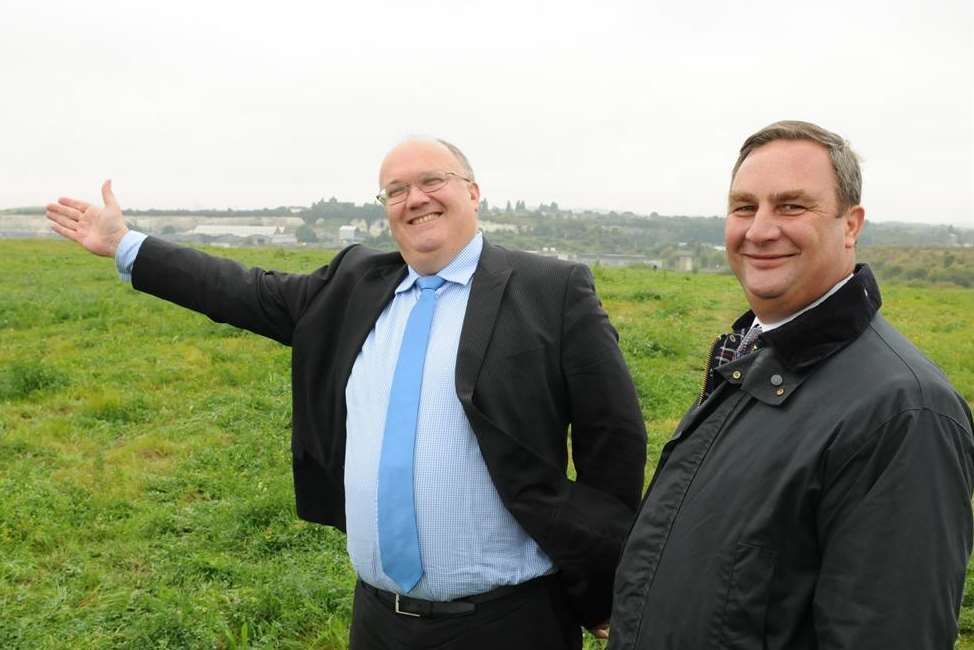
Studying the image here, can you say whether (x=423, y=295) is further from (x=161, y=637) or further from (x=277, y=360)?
(x=277, y=360)

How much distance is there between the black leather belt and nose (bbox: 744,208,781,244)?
150 cm

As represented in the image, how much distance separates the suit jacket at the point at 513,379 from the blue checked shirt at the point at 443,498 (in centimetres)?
8

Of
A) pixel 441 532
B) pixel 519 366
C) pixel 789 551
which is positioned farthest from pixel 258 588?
pixel 789 551

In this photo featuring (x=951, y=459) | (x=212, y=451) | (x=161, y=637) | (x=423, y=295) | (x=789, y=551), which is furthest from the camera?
(x=212, y=451)

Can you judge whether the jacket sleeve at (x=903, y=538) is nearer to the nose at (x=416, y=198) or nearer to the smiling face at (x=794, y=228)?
the smiling face at (x=794, y=228)

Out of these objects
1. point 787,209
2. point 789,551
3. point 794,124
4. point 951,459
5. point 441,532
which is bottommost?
point 441,532

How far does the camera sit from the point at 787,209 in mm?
2027

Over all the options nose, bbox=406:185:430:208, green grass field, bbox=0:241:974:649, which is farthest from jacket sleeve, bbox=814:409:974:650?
green grass field, bbox=0:241:974:649

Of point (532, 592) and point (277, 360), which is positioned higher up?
point (532, 592)

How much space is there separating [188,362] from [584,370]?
876cm

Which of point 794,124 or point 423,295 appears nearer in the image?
point 794,124

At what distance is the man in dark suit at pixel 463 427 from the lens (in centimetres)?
285

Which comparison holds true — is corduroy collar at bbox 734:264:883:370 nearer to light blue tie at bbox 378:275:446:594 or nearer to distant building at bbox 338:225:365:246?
light blue tie at bbox 378:275:446:594

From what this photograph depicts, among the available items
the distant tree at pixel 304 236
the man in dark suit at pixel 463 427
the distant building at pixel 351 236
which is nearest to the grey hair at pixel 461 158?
the man in dark suit at pixel 463 427
